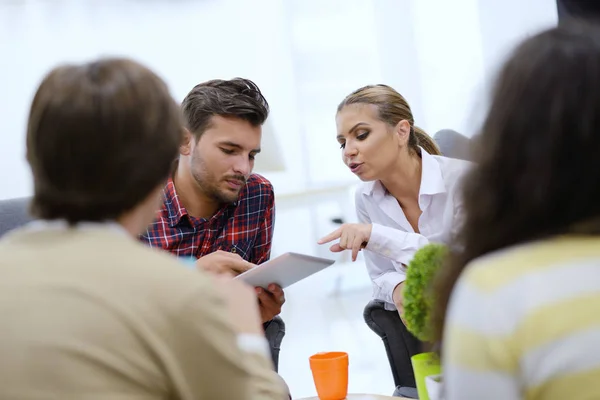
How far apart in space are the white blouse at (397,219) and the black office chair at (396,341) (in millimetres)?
32

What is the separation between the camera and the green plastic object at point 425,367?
4.26ft

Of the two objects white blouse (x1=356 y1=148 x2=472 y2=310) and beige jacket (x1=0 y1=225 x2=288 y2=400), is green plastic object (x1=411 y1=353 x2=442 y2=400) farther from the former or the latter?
white blouse (x1=356 y1=148 x2=472 y2=310)

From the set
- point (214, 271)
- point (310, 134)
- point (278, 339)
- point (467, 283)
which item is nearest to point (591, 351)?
point (467, 283)

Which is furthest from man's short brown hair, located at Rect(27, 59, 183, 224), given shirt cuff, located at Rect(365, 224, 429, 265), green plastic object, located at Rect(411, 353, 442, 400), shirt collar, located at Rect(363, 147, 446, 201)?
shirt collar, located at Rect(363, 147, 446, 201)

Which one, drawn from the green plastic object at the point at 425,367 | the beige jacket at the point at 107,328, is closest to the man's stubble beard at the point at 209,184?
the green plastic object at the point at 425,367

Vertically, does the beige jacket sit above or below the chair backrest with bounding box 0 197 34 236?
above

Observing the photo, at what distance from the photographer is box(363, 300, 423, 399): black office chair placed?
227 centimetres

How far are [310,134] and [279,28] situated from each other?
2.48ft

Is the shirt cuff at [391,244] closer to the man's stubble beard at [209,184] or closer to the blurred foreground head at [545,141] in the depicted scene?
the man's stubble beard at [209,184]

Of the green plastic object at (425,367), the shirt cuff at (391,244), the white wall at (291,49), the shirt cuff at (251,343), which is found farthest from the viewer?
the white wall at (291,49)

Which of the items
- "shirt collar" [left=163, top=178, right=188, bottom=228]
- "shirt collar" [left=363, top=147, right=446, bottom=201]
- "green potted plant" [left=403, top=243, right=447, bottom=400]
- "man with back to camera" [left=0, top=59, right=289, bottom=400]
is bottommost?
"shirt collar" [left=363, top=147, right=446, bottom=201]

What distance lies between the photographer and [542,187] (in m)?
0.77

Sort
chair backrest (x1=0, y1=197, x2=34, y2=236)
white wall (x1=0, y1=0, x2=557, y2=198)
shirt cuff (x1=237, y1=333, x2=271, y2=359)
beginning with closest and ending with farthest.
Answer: shirt cuff (x1=237, y1=333, x2=271, y2=359), chair backrest (x1=0, y1=197, x2=34, y2=236), white wall (x1=0, y1=0, x2=557, y2=198)

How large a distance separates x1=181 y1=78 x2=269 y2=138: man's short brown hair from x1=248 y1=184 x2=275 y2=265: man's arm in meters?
0.27
